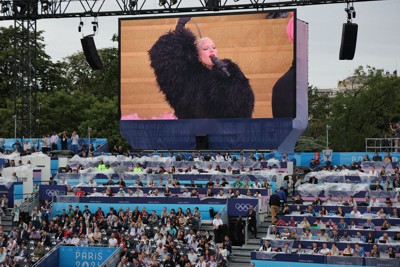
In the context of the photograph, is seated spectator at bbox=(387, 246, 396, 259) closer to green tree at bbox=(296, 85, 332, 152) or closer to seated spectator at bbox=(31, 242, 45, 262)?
seated spectator at bbox=(31, 242, 45, 262)

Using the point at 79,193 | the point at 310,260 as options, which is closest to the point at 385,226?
the point at 310,260

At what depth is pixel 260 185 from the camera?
98.1 feet

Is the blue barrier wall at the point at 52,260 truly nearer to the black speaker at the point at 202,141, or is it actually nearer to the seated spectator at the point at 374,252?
the seated spectator at the point at 374,252

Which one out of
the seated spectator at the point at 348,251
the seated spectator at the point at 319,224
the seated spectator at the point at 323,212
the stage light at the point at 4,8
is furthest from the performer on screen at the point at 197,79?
the seated spectator at the point at 348,251

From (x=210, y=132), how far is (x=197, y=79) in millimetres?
2640

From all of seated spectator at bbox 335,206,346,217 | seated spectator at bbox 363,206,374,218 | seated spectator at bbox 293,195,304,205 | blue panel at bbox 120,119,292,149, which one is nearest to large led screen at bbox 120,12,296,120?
blue panel at bbox 120,119,292,149

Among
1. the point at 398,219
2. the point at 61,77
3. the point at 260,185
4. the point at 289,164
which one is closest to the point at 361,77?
the point at 61,77

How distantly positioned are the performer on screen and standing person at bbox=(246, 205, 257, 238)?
10994 millimetres

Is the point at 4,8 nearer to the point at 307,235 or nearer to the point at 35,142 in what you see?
the point at 35,142

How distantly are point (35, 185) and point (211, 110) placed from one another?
32.0ft

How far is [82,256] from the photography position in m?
26.6

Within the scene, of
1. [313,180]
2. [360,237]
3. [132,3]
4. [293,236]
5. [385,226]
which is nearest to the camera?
[360,237]

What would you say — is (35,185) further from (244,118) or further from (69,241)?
A: (244,118)

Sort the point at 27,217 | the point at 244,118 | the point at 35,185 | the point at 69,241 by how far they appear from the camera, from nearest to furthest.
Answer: the point at 69,241
the point at 27,217
the point at 35,185
the point at 244,118
